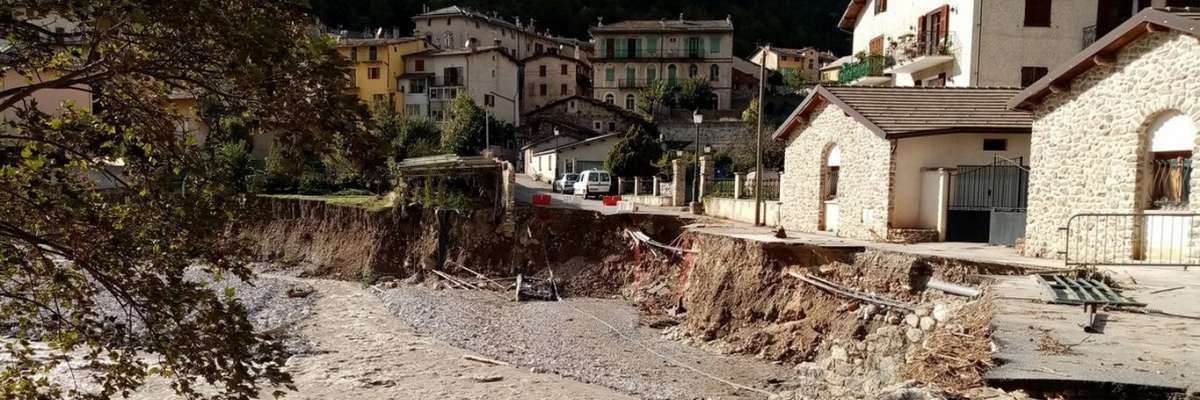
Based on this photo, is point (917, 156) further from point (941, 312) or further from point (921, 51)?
point (921, 51)

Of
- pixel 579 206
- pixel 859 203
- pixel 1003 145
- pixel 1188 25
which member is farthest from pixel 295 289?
pixel 1188 25

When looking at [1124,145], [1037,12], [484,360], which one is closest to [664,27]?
[1037,12]

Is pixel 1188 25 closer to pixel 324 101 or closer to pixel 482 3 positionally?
pixel 324 101

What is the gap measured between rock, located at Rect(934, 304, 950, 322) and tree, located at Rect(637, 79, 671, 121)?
50977 mm

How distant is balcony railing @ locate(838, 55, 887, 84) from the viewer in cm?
3238

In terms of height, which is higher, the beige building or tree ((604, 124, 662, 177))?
the beige building

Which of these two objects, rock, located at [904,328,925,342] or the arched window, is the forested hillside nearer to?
the arched window

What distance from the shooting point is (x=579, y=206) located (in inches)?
1320

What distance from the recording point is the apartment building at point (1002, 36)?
27.0 meters

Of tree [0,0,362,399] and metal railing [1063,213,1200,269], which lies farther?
metal railing [1063,213,1200,269]

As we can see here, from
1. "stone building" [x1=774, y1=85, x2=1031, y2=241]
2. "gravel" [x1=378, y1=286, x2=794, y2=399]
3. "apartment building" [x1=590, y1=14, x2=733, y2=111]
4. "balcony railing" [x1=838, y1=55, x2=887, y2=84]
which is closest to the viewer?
"gravel" [x1=378, y1=286, x2=794, y2=399]

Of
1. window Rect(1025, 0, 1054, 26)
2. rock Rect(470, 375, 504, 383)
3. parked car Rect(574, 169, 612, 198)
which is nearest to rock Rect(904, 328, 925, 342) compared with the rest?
rock Rect(470, 375, 504, 383)

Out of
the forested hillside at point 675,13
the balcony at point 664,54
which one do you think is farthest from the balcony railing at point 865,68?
the forested hillside at point 675,13

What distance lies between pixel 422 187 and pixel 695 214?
40.5 ft
